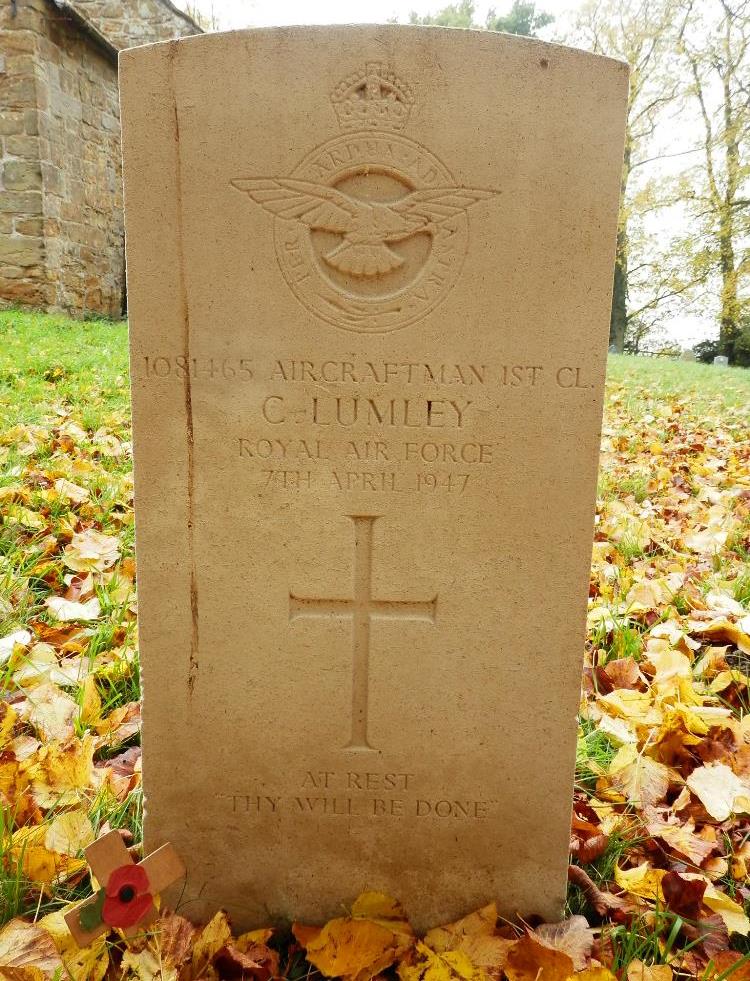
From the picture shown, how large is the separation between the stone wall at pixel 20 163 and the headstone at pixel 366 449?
8539 millimetres

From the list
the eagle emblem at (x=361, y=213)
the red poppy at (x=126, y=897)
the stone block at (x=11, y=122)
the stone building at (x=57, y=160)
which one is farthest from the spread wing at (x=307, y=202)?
the stone block at (x=11, y=122)

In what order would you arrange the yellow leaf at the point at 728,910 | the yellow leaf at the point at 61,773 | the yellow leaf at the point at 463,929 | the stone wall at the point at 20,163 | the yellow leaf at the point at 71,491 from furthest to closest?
the stone wall at the point at 20,163 → the yellow leaf at the point at 71,491 → the yellow leaf at the point at 61,773 → the yellow leaf at the point at 463,929 → the yellow leaf at the point at 728,910

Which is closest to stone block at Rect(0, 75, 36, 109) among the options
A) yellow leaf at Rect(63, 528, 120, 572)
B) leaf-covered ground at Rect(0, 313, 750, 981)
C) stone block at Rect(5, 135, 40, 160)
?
stone block at Rect(5, 135, 40, 160)

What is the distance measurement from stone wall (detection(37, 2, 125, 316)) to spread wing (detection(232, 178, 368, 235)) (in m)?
8.62

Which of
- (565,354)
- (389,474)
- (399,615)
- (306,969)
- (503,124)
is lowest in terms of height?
(306,969)

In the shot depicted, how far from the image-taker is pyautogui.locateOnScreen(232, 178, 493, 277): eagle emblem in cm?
147

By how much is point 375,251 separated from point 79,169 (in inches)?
382

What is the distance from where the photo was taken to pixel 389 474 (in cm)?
162

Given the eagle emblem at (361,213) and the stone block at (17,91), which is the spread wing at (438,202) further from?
the stone block at (17,91)

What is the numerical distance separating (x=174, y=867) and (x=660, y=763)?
144 centimetres

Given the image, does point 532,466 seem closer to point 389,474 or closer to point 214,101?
point 389,474

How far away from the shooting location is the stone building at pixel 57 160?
27.1 ft

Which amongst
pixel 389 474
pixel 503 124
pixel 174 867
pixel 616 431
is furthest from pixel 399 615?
pixel 616 431

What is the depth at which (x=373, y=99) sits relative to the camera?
1.43 metres
